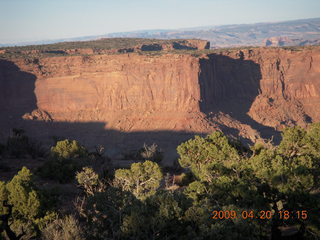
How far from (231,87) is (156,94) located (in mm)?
10160

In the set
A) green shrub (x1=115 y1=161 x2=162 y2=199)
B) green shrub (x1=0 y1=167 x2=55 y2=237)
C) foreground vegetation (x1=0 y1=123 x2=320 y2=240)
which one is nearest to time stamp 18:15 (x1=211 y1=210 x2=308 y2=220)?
foreground vegetation (x1=0 y1=123 x2=320 y2=240)

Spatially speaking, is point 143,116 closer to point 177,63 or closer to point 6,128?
point 177,63

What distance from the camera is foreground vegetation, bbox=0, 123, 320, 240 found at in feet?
32.4

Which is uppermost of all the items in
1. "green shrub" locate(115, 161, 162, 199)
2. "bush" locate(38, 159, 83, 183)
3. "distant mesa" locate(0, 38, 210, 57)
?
"distant mesa" locate(0, 38, 210, 57)

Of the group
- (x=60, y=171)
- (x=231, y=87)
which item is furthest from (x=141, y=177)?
(x=231, y=87)

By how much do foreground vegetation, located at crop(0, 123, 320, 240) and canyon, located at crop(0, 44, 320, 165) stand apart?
20443mm

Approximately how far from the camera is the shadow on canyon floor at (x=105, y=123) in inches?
1487

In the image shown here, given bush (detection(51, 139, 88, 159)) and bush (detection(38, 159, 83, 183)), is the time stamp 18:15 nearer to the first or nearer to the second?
bush (detection(38, 159, 83, 183))

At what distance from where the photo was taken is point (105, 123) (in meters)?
39.9

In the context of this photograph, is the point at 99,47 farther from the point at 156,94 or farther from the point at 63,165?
the point at 63,165

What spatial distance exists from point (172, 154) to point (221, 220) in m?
23.3

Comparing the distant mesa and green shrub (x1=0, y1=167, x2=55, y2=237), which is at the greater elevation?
the distant mesa

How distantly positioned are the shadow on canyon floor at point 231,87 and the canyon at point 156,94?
0.39 ft

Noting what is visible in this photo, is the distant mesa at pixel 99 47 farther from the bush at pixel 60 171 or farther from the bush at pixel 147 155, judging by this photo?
the bush at pixel 60 171
